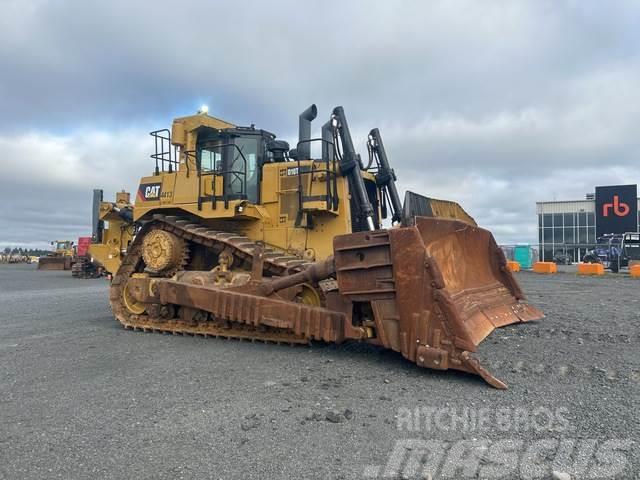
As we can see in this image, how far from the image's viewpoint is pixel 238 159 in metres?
8.07

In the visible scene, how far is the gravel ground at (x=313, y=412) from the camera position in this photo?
2.97 metres

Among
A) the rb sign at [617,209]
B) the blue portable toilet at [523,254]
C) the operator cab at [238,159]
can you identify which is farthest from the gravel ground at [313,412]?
the rb sign at [617,209]

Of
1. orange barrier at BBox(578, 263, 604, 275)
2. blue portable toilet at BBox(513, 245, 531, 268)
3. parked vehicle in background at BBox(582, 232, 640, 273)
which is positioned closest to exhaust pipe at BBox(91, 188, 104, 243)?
orange barrier at BBox(578, 263, 604, 275)

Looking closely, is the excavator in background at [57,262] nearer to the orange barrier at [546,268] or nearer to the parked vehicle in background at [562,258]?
the orange barrier at [546,268]

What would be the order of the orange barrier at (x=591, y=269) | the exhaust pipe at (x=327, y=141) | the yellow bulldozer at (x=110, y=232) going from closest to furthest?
1. the exhaust pipe at (x=327, y=141)
2. the yellow bulldozer at (x=110, y=232)
3. the orange barrier at (x=591, y=269)

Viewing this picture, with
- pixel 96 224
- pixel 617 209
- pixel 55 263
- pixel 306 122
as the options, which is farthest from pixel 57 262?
pixel 617 209

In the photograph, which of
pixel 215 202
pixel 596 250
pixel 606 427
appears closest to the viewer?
pixel 606 427

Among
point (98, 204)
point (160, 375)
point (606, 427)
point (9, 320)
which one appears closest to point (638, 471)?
point (606, 427)

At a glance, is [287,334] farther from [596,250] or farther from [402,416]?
[596,250]

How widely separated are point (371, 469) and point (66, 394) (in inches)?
124

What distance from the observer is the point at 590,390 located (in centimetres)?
425

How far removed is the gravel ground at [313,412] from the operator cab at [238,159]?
2.73 metres

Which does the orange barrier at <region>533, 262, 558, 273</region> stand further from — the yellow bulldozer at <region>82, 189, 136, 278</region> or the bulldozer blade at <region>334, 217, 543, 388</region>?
the yellow bulldozer at <region>82, 189, 136, 278</region>

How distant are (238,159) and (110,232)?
3.80 metres
